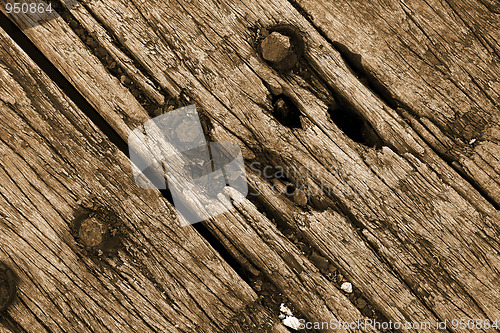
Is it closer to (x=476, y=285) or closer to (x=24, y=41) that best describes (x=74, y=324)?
(x=24, y=41)

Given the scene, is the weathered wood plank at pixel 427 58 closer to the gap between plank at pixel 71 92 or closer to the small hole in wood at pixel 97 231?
the gap between plank at pixel 71 92

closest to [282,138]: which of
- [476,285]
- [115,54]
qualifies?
[115,54]

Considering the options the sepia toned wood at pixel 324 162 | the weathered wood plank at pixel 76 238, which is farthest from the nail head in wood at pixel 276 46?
the weathered wood plank at pixel 76 238

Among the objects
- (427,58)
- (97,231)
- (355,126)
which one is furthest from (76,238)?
(427,58)

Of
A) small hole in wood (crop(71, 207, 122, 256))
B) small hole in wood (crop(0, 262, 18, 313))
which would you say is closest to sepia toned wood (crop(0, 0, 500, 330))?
small hole in wood (crop(71, 207, 122, 256))

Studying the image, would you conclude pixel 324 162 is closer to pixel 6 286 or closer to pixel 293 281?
pixel 293 281
